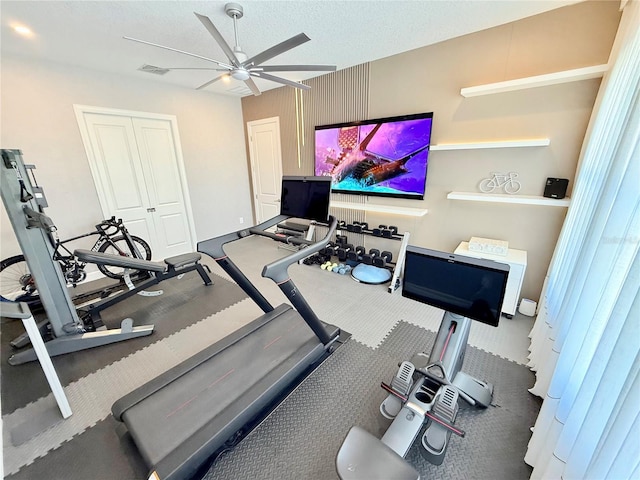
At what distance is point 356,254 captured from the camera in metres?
3.99

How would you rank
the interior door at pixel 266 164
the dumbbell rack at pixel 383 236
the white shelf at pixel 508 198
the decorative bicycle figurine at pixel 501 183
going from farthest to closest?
the interior door at pixel 266 164 → the dumbbell rack at pixel 383 236 → the decorative bicycle figurine at pixel 501 183 → the white shelf at pixel 508 198

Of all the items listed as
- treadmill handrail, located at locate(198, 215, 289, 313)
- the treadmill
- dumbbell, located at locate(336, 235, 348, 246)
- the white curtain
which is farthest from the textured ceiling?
dumbbell, located at locate(336, 235, 348, 246)

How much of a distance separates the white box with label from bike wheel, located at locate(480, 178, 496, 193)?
735 millimetres

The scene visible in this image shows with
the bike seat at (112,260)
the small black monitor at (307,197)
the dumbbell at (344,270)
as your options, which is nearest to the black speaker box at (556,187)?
the small black monitor at (307,197)

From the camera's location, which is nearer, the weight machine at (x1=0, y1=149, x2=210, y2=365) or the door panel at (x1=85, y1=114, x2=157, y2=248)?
the weight machine at (x1=0, y1=149, x2=210, y2=365)

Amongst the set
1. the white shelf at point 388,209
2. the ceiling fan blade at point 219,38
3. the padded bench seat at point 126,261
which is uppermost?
the ceiling fan blade at point 219,38

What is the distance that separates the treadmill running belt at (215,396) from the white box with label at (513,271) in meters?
2.02

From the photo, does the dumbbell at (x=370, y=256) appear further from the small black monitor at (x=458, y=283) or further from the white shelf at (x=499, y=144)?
the small black monitor at (x=458, y=283)

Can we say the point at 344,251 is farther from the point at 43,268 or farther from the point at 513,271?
the point at 43,268

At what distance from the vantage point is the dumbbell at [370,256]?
3.79 meters

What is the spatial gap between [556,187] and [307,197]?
246cm

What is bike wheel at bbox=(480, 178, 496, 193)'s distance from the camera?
284 centimetres

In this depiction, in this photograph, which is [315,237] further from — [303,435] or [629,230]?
[629,230]

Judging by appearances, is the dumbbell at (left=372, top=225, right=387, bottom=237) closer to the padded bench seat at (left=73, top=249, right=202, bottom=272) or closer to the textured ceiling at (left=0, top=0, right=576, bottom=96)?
the textured ceiling at (left=0, top=0, right=576, bottom=96)
